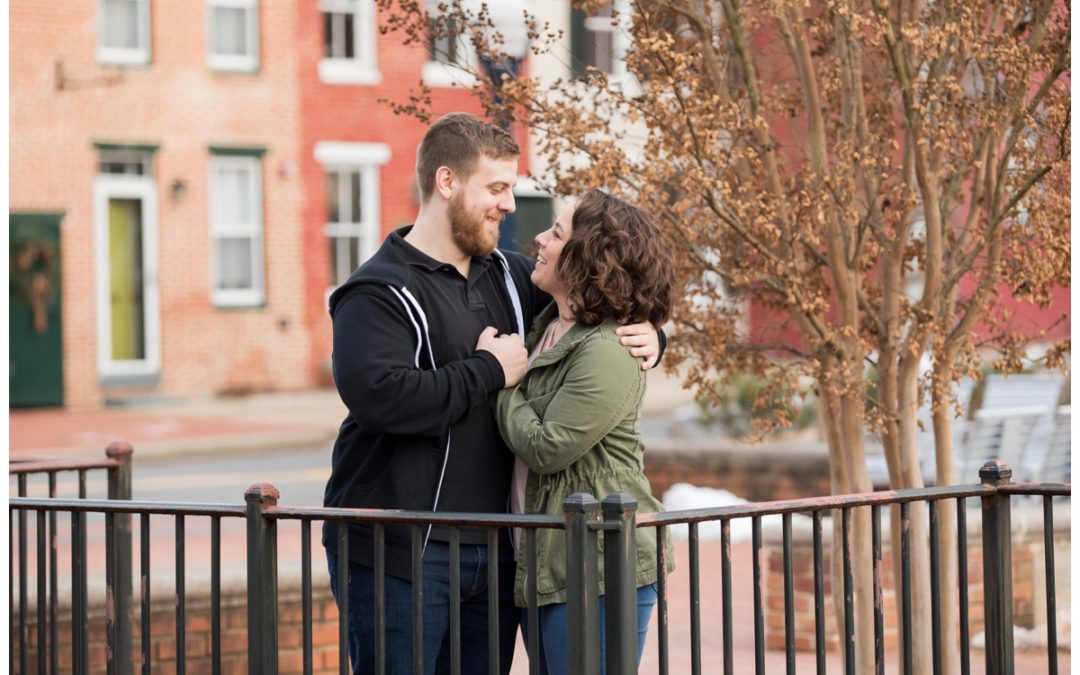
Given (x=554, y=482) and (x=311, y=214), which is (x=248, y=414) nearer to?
(x=311, y=214)

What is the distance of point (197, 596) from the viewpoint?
21.3ft

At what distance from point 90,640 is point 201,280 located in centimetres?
1654

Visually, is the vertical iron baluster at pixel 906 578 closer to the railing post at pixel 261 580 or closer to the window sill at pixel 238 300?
the railing post at pixel 261 580

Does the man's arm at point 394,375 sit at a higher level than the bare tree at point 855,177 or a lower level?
lower

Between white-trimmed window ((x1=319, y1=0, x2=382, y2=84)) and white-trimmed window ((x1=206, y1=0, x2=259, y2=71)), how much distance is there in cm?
99

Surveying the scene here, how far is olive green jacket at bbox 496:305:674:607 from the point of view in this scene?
3998 millimetres

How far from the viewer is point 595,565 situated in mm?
3652

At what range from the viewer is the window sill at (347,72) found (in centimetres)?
2347

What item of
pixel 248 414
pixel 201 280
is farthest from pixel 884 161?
pixel 201 280

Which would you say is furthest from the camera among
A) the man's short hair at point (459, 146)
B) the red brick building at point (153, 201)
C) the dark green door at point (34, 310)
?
the red brick building at point (153, 201)

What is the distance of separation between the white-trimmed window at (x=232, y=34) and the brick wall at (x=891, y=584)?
1613 centimetres

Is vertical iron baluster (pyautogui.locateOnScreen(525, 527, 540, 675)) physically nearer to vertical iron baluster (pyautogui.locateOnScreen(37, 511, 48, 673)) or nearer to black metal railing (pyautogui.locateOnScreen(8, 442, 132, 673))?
black metal railing (pyautogui.locateOnScreen(8, 442, 132, 673))

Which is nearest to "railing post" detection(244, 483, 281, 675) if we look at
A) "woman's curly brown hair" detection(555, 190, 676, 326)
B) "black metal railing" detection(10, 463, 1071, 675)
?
"black metal railing" detection(10, 463, 1071, 675)

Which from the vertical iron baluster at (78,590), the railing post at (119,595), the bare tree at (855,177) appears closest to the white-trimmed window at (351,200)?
the bare tree at (855,177)
